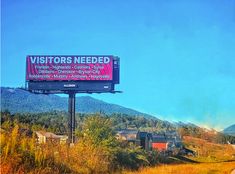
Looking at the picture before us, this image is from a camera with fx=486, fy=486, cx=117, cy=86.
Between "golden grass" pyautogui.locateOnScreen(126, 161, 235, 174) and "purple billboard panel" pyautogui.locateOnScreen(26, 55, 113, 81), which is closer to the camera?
"golden grass" pyautogui.locateOnScreen(126, 161, 235, 174)

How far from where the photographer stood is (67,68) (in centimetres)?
3950

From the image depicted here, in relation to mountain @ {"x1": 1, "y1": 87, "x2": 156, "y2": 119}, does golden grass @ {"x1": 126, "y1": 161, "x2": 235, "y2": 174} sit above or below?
below

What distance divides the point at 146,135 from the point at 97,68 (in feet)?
47.7

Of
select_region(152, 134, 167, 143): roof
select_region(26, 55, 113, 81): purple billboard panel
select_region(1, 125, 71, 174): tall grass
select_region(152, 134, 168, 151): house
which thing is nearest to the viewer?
select_region(1, 125, 71, 174): tall grass

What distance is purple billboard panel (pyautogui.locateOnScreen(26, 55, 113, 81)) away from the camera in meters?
38.7

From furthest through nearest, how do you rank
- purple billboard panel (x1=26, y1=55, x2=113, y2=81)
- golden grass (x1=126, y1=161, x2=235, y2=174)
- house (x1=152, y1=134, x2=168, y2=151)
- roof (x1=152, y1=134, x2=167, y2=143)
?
1. roof (x1=152, y1=134, x2=167, y2=143)
2. house (x1=152, y1=134, x2=168, y2=151)
3. purple billboard panel (x1=26, y1=55, x2=113, y2=81)
4. golden grass (x1=126, y1=161, x2=235, y2=174)

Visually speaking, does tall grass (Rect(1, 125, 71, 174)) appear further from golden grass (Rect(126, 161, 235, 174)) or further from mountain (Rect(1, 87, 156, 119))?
mountain (Rect(1, 87, 156, 119))

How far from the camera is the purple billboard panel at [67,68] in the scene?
127ft

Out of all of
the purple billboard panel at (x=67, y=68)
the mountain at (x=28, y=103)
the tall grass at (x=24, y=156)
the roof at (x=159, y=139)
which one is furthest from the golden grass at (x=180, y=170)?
the roof at (x=159, y=139)

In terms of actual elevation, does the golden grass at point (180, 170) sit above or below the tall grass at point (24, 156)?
below

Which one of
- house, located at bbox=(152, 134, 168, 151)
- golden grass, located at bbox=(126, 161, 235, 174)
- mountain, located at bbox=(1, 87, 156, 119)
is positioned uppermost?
mountain, located at bbox=(1, 87, 156, 119)

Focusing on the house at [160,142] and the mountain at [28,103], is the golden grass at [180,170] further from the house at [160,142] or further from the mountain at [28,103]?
the house at [160,142]

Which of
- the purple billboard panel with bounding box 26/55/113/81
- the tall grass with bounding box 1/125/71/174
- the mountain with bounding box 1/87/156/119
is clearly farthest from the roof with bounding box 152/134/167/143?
the tall grass with bounding box 1/125/71/174

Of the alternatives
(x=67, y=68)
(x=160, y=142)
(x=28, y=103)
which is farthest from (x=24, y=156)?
(x=28, y=103)
